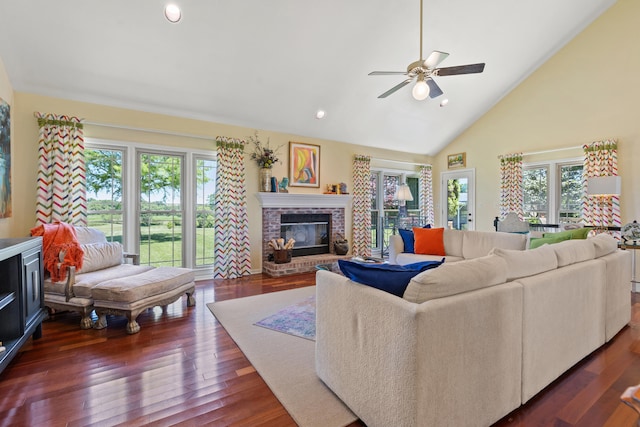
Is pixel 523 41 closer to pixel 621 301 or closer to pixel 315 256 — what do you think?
pixel 621 301

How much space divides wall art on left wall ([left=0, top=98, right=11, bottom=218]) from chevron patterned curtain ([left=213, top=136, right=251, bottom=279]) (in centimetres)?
235

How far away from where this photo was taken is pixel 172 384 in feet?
6.72

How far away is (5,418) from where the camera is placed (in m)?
1.71

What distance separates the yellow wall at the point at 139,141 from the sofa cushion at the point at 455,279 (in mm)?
4152

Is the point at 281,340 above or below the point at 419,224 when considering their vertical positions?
below

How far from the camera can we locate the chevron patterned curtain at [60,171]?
3725 millimetres

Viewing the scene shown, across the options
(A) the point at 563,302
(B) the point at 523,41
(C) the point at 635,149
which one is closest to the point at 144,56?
(A) the point at 563,302

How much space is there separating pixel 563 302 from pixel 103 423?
294 cm

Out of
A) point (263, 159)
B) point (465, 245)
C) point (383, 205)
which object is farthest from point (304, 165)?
point (465, 245)

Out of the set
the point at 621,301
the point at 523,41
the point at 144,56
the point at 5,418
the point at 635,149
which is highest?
the point at 523,41

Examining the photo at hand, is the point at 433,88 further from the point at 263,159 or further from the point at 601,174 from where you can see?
the point at 601,174

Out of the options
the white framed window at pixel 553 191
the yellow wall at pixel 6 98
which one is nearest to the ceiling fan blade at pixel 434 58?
the white framed window at pixel 553 191

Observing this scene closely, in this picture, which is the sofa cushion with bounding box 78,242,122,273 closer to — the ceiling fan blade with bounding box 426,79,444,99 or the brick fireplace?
the brick fireplace

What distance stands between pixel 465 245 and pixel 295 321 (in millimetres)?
2896
